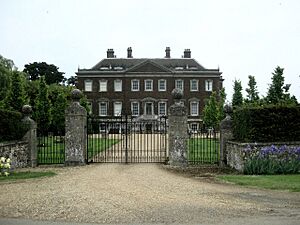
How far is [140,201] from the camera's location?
395 inches

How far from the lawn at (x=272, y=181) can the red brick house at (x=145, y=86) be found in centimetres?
6053

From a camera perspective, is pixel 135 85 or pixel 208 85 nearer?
pixel 208 85

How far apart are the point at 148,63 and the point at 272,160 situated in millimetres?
60758

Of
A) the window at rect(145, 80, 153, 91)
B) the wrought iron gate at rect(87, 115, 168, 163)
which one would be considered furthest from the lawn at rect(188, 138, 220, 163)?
the window at rect(145, 80, 153, 91)

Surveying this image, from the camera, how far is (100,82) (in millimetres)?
76312

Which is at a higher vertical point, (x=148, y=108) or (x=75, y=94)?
(x=148, y=108)

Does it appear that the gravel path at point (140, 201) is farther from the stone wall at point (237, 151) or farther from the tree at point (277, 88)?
the tree at point (277, 88)

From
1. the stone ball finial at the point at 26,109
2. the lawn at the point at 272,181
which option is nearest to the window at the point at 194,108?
the stone ball finial at the point at 26,109

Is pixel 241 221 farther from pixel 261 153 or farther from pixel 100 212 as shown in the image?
pixel 261 153

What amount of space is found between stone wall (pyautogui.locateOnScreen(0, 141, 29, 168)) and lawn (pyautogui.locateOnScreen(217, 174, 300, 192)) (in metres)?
8.25

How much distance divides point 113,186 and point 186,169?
573cm

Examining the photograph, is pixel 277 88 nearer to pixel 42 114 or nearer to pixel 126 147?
pixel 126 147

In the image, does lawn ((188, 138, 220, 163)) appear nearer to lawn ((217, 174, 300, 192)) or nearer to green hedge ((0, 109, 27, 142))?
lawn ((217, 174, 300, 192))

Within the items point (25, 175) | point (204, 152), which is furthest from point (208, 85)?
point (25, 175)
